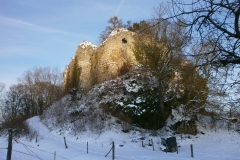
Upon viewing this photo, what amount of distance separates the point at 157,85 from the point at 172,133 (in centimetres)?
415

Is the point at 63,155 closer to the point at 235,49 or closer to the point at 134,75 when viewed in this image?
the point at 134,75

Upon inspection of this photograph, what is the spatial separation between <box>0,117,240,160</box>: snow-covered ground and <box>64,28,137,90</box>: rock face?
24.4ft

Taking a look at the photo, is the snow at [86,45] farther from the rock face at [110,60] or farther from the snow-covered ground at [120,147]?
the snow-covered ground at [120,147]

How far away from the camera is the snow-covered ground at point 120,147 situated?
12.8 metres

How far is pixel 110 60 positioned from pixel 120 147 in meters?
11.1

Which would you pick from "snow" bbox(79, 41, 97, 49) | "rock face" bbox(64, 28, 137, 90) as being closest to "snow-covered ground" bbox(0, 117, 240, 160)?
"rock face" bbox(64, 28, 137, 90)

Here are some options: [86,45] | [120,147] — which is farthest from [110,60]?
[120,147]

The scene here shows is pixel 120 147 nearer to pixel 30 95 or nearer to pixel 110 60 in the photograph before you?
pixel 110 60

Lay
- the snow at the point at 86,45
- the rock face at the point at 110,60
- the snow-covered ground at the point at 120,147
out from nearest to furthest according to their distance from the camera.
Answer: the snow-covered ground at the point at 120,147, the rock face at the point at 110,60, the snow at the point at 86,45

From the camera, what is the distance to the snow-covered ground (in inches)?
503

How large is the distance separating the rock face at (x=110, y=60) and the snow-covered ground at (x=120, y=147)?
292 inches

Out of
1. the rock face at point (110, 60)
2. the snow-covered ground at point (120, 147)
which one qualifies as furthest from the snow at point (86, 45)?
the snow-covered ground at point (120, 147)

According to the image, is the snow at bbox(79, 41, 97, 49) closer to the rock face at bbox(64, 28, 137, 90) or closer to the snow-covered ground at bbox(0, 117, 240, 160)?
the rock face at bbox(64, 28, 137, 90)

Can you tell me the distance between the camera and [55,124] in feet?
72.7
